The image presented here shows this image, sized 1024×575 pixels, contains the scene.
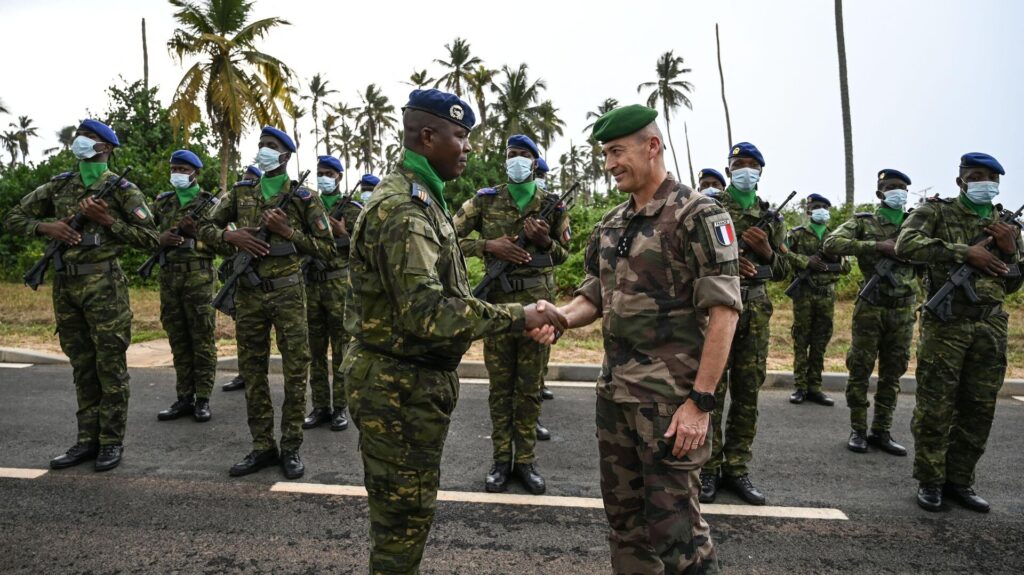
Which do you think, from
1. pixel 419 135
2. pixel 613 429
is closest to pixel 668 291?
pixel 613 429

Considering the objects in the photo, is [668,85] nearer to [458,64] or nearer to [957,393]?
[458,64]

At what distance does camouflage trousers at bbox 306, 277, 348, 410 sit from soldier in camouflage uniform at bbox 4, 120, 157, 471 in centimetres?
157

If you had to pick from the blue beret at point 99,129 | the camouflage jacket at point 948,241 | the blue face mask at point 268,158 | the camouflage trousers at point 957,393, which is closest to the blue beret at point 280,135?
the blue face mask at point 268,158

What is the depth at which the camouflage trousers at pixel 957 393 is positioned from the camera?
12.6ft

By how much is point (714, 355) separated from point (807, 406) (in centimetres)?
483

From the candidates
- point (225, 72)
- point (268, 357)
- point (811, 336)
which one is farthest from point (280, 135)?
point (225, 72)

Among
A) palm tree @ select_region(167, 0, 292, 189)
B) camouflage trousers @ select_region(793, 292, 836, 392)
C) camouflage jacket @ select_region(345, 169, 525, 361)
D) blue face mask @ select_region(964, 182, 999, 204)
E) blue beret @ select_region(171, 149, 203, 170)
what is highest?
palm tree @ select_region(167, 0, 292, 189)

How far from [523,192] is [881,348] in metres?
3.59

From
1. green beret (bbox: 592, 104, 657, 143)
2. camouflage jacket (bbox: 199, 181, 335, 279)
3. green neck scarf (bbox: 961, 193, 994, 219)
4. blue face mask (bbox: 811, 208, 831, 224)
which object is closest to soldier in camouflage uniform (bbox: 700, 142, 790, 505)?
green neck scarf (bbox: 961, 193, 994, 219)

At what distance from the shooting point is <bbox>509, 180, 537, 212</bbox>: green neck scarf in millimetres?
4832

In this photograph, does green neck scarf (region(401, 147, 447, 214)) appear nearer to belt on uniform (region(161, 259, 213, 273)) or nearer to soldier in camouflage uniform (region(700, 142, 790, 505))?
soldier in camouflage uniform (region(700, 142, 790, 505))

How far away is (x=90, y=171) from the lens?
15.0 feet

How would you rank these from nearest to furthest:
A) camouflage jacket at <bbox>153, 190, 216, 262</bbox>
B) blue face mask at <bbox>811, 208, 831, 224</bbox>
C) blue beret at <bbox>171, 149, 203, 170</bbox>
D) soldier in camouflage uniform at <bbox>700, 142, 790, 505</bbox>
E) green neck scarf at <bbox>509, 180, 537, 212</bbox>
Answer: soldier in camouflage uniform at <bbox>700, 142, 790, 505</bbox>, green neck scarf at <bbox>509, 180, 537, 212</bbox>, camouflage jacket at <bbox>153, 190, 216, 262</bbox>, blue beret at <bbox>171, 149, 203, 170</bbox>, blue face mask at <bbox>811, 208, 831, 224</bbox>

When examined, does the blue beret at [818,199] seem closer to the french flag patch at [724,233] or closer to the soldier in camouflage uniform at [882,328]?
the soldier in camouflage uniform at [882,328]
